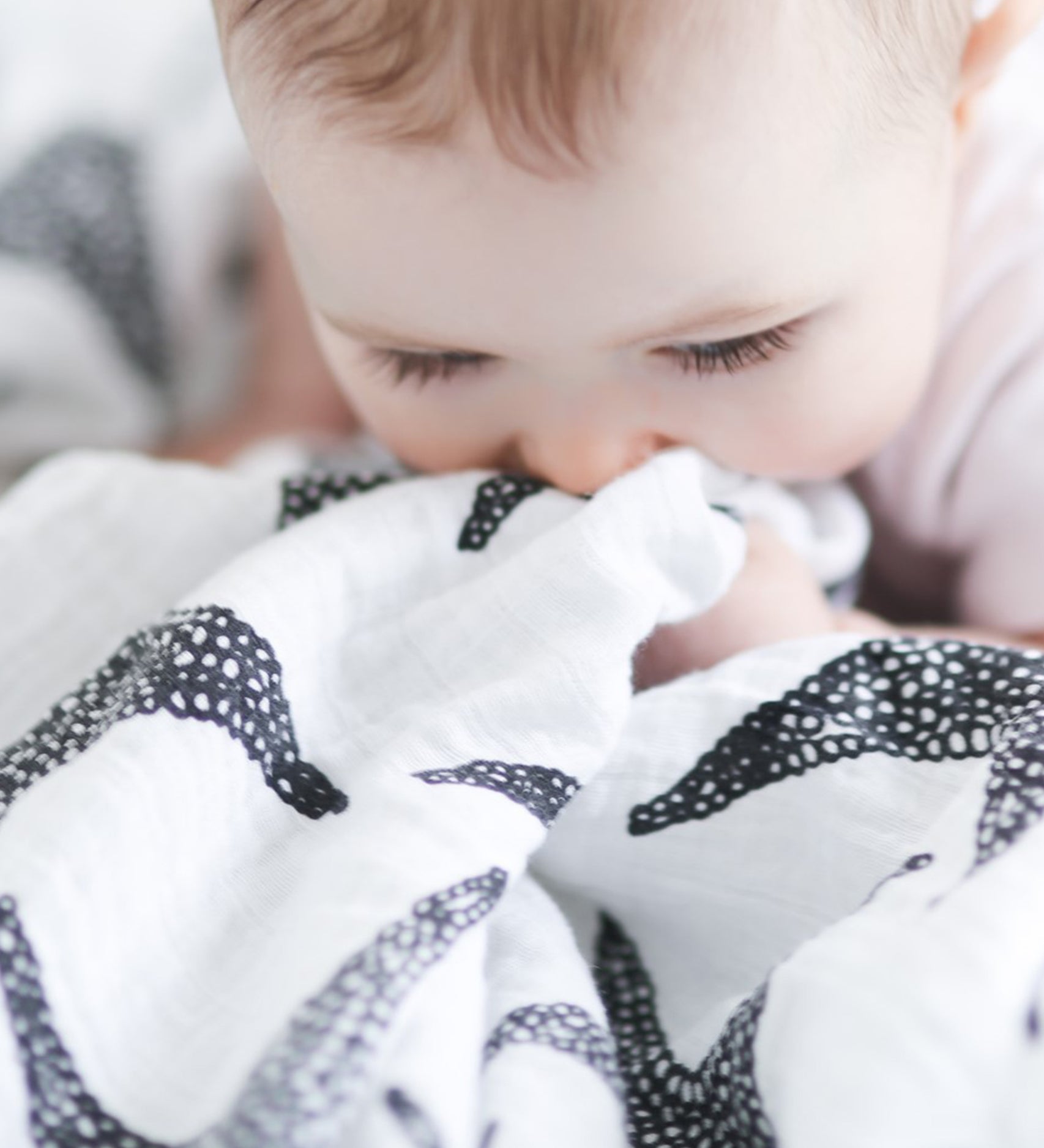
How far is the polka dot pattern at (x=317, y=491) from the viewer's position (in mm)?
616

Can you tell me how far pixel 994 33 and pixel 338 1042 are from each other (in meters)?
0.46

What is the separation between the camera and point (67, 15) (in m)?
1.06

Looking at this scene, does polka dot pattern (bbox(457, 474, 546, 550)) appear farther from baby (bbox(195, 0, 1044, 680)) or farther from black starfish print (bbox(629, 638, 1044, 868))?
black starfish print (bbox(629, 638, 1044, 868))

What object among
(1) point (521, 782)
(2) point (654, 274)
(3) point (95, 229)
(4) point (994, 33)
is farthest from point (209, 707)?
(3) point (95, 229)

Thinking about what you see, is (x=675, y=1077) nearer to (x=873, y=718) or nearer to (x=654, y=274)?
(x=873, y=718)

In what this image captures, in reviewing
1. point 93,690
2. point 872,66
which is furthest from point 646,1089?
point 872,66

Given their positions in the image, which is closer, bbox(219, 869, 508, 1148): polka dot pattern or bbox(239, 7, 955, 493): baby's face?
bbox(219, 869, 508, 1148): polka dot pattern

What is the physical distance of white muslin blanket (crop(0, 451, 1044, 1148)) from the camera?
354 millimetres

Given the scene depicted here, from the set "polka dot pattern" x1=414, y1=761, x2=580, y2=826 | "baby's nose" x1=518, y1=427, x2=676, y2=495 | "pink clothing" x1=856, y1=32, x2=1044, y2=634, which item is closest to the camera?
"polka dot pattern" x1=414, y1=761, x2=580, y2=826

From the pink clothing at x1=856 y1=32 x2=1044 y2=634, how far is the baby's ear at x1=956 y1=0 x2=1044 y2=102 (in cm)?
14

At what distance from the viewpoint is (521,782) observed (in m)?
0.45

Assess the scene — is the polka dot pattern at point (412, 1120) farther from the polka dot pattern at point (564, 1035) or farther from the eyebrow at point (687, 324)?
the eyebrow at point (687, 324)

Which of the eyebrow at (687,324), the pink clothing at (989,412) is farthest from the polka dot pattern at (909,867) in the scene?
the pink clothing at (989,412)

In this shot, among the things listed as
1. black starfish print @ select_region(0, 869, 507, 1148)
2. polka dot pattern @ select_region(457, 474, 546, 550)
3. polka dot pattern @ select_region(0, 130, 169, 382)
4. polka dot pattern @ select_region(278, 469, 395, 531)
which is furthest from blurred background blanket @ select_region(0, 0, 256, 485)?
black starfish print @ select_region(0, 869, 507, 1148)
